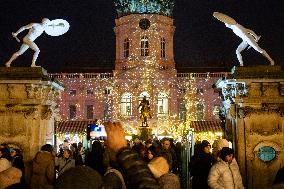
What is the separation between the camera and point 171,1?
5166 centimetres

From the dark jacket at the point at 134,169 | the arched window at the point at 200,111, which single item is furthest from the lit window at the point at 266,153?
the arched window at the point at 200,111

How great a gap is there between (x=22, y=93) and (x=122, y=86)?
1345 inches

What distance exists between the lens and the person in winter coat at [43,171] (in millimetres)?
9180

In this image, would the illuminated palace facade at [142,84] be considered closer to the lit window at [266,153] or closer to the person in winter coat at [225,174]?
the lit window at [266,153]

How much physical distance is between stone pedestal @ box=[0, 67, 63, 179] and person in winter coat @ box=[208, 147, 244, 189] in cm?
760

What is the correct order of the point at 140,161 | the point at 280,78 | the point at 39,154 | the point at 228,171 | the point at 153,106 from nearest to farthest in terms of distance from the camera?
the point at 140,161 < the point at 228,171 < the point at 39,154 < the point at 280,78 < the point at 153,106

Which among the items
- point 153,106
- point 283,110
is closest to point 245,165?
point 283,110

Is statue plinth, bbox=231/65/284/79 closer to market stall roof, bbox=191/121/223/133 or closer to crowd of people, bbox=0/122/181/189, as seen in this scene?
crowd of people, bbox=0/122/181/189

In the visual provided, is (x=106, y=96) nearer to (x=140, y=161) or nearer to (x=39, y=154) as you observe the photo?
(x=39, y=154)

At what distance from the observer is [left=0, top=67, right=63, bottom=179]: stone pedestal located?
1348 cm

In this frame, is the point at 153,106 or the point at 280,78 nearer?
the point at 280,78

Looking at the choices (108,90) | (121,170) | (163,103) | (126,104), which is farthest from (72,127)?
(121,170)

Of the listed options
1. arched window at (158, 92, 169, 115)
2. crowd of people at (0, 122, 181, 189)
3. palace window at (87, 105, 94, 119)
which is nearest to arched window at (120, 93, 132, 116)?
arched window at (158, 92, 169, 115)

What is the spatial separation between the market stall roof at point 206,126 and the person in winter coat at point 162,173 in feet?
124
